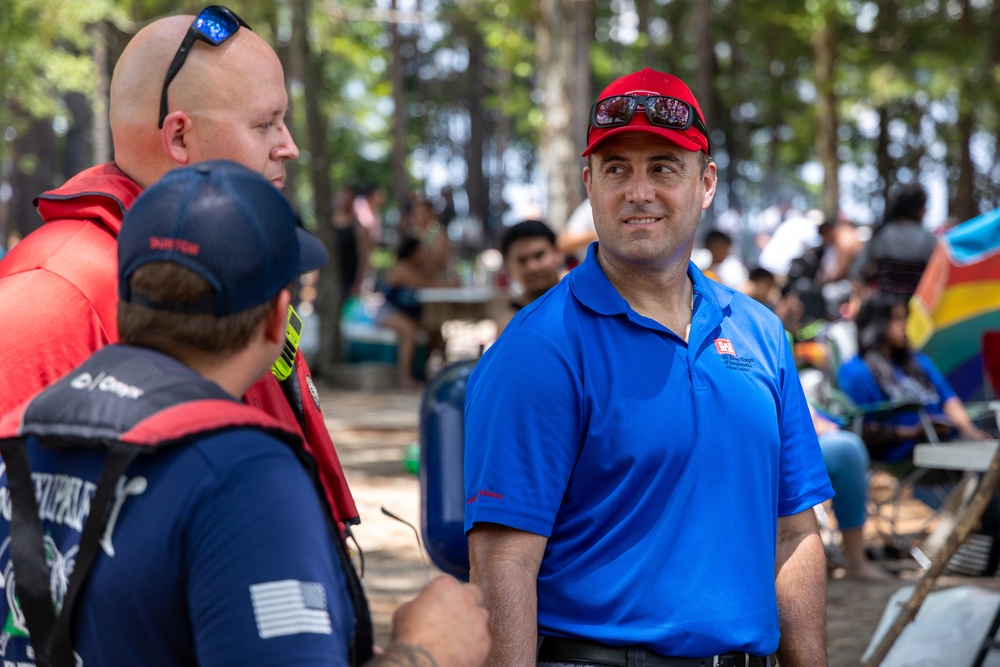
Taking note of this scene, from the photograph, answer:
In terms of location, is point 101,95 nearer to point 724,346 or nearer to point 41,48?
point 41,48

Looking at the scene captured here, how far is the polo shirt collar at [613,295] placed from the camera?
2.58m

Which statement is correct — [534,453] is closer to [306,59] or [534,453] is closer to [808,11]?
[306,59]

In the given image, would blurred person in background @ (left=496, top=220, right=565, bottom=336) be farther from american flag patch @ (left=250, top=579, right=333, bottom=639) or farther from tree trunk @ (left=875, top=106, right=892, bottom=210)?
tree trunk @ (left=875, top=106, right=892, bottom=210)

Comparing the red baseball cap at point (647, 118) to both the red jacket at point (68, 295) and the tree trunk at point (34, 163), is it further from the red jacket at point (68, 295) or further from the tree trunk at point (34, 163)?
the tree trunk at point (34, 163)

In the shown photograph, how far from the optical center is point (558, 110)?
41.9 ft

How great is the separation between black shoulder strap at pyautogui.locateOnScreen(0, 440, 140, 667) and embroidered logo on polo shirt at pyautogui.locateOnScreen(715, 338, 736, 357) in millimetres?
1507

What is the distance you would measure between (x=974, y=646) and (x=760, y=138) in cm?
4354

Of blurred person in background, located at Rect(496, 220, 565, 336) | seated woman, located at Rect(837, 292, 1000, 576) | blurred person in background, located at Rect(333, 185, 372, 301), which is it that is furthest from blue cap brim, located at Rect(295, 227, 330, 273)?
blurred person in background, located at Rect(333, 185, 372, 301)

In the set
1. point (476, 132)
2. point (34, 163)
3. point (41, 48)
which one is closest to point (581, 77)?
point (41, 48)

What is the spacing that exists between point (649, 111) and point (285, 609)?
1.61 metres

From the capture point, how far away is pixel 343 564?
5.05 feet

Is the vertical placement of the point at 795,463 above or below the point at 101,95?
below

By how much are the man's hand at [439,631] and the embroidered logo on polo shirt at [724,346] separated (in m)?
1.11

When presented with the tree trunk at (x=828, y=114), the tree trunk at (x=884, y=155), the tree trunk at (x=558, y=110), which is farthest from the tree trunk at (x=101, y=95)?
the tree trunk at (x=884, y=155)
